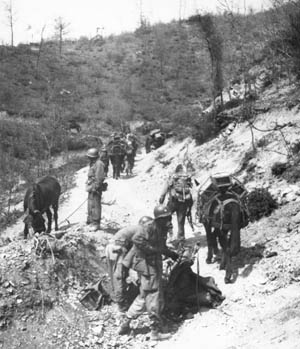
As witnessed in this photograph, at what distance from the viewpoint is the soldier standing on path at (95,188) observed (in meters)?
11.0

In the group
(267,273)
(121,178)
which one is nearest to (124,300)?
(267,273)

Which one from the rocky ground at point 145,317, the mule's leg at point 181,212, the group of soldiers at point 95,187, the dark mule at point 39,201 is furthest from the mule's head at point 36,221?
the mule's leg at point 181,212

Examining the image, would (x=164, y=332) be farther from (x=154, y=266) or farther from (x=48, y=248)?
(x=48, y=248)

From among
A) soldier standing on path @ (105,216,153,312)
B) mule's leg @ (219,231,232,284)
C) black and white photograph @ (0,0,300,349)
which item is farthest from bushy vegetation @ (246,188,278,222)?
soldier standing on path @ (105,216,153,312)

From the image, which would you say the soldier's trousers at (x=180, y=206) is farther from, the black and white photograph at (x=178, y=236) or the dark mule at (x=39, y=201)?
the dark mule at (x=39, y=201)

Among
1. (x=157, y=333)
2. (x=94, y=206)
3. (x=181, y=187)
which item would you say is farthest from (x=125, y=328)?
(x=94, y=206)

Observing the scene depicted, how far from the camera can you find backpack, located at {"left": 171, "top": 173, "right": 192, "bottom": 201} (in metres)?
10.4

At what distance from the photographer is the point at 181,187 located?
10445 mm

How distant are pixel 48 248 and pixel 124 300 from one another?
6.10ft

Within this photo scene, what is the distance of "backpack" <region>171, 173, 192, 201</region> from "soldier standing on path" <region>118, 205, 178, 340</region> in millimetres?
3216

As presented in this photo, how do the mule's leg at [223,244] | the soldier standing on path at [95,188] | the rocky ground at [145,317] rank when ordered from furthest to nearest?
1. the soldier standing on path at [95,188]
2. the mule's leg at [223,244]
3. the rocky ground at [145,317]

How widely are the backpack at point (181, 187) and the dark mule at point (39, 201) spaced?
3122 mm

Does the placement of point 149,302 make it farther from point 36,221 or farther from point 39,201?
point 39,201

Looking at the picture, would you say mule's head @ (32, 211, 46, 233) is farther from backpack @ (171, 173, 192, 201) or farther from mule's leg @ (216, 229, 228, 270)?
mule's leg @ (216, 229, 228, 270)
